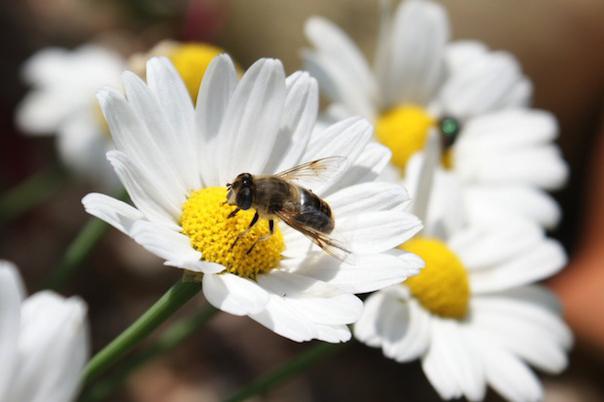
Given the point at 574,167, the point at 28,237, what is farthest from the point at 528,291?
the point at 28,237

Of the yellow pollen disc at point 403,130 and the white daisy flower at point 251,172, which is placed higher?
the white daisy flower at point 251,172

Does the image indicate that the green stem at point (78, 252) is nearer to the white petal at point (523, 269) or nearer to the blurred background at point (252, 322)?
the white petal at point (523, 269)

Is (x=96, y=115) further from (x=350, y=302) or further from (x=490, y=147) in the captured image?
(x=350, y=302)

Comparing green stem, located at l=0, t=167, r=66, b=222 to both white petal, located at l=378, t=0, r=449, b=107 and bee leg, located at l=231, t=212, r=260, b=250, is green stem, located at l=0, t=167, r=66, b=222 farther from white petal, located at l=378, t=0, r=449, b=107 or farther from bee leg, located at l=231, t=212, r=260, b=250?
bee leg, located at l=231, t=212, r=260, b=250

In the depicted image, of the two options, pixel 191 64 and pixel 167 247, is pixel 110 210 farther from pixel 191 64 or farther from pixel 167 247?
pixel 191 64

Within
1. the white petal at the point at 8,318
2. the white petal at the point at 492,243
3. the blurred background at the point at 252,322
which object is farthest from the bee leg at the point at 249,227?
the blurred background at the point at 252,322

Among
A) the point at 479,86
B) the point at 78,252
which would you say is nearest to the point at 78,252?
the point at 78,252
